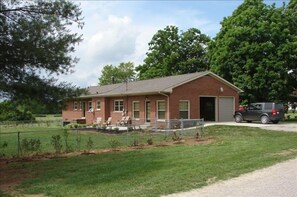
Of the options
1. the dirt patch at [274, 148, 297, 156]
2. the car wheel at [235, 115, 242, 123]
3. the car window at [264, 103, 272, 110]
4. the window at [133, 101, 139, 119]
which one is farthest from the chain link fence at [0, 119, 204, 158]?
the car wheel at [235, 115, 242, 123]

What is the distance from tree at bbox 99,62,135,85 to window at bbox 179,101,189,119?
55.8 meters

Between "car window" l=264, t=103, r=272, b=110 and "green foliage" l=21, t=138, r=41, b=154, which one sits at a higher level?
"car window" l=264, t=103, r=272, b=110

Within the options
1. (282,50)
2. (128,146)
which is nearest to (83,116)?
(282,50)

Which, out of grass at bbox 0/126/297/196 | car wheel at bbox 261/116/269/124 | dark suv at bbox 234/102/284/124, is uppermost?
dark suv at bbox 234/102/284/124

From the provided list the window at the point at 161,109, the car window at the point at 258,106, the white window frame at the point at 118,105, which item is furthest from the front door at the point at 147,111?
the car window at the point at 258,106

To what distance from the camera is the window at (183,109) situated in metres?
31.3

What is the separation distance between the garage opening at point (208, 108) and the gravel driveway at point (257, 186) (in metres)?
23.9

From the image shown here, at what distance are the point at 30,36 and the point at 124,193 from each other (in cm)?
660

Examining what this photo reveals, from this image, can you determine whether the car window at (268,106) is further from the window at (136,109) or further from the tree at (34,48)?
the tree at (34,48)

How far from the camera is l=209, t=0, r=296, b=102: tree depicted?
35906 mm

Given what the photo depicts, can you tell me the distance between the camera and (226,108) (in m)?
34.6

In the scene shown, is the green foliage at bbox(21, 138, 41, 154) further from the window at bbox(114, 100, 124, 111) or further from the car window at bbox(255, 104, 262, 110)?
the window at bbox(114, 100, 124, 111)

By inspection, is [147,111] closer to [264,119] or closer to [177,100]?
[177,100]

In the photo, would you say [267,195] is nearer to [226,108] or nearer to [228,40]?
[226,108]
